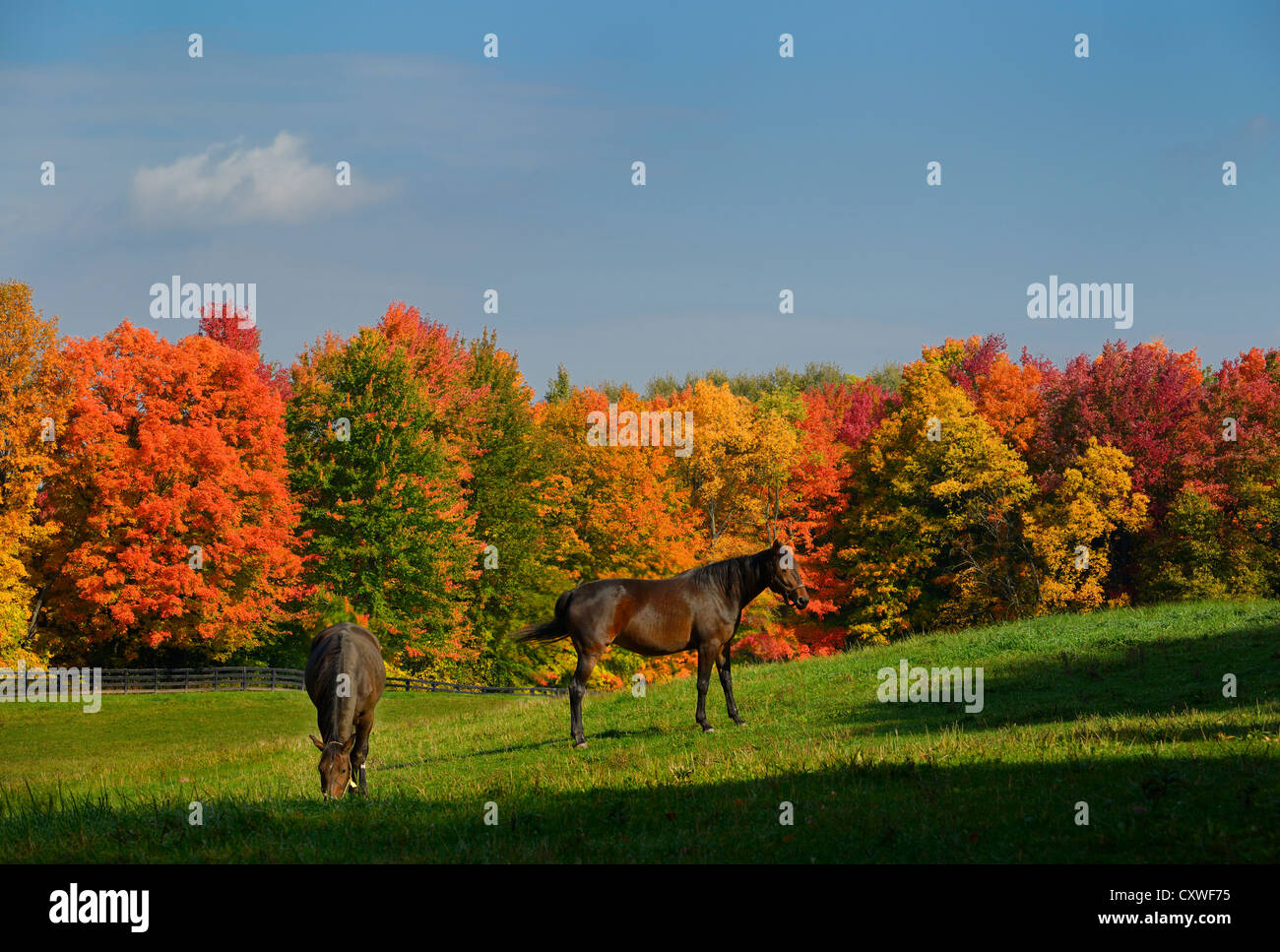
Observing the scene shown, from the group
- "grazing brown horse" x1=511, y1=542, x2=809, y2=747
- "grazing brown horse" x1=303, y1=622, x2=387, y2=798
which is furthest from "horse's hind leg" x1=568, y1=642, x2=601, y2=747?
"grazing brown horse" x1=303, y1=622, x2=387, y2=798

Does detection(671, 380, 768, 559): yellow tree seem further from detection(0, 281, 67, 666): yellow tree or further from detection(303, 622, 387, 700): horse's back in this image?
detection(303, 622, 387, 700): horse's back

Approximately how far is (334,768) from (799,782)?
20.2 ft

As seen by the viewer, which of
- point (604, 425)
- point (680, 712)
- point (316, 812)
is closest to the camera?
point (316, 812)

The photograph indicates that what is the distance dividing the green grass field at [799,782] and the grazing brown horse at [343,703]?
73cm

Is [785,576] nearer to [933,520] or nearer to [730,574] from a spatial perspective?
[730,574]

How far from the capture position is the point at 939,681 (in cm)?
2344

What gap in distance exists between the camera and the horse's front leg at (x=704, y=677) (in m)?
18.2

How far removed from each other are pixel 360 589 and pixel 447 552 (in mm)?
4336

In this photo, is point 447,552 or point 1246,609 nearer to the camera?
point 1246,609

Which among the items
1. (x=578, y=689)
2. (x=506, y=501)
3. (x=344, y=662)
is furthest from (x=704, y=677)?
(x=506, y=501)

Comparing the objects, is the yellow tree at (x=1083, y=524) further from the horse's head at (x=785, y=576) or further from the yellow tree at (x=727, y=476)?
the horse's head at (x=785, y=576)

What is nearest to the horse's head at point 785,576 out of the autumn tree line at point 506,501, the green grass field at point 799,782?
the green grass field at point 799,782
